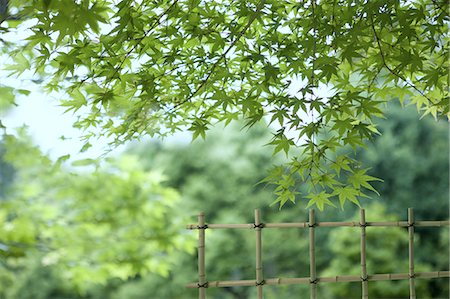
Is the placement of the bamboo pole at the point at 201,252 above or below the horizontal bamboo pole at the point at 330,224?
below

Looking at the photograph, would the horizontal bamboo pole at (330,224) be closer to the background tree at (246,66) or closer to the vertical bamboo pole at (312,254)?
the vertical bamboo pole at (312,254)

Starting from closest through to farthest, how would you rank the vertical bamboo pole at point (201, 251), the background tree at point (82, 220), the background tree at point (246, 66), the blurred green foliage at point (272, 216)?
the background tree at point (246, 66), the vertical bamboo pole at point (201, 251), the background tree at point (82, 220), the blurred green foliage at point (272, 216)

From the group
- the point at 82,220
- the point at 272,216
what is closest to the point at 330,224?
the point at 82,220

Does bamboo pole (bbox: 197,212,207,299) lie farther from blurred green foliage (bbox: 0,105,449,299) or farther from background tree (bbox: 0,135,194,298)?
blurred green foliage (bbox: 0,105,449,299)

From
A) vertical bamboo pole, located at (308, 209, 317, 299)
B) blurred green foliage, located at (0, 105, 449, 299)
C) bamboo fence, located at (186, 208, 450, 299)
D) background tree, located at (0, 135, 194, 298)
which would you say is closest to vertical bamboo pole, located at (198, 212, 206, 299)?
bamboo fence, located at (186, 208, 450, 299)

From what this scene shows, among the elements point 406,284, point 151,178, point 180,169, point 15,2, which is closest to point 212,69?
point 15,2

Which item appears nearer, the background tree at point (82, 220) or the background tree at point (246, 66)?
the background tree at point (246, 66)

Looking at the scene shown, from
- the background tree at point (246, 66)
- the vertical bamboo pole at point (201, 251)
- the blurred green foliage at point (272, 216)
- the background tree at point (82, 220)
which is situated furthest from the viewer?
the blurred green foliage at point (272, 216)

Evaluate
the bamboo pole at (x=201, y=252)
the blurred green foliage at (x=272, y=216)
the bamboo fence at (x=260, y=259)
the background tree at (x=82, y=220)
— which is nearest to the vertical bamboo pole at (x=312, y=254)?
the bamboo fence at (x=260, y=259)

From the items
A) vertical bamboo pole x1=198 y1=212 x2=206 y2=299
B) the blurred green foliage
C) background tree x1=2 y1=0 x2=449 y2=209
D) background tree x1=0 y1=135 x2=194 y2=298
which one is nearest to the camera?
background tree x1=2 y1=0 x2=449 y2=209

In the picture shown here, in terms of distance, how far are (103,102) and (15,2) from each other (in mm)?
459

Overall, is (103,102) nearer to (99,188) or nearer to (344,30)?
(344,30)

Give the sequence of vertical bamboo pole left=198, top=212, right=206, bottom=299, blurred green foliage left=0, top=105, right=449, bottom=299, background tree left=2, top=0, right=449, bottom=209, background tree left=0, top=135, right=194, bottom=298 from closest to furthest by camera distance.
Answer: background tree left=2, top=0, right=449, bottom=209 → vertical bamboo pole left=198, top=212, right=206, bottom=299 → background tree left=0, top=135, right=194, bottom=298 → blurred green foliage left=0, top=105, right=449, bottom=299

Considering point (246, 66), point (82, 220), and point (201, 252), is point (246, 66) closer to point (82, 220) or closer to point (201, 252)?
point (201, 252)
